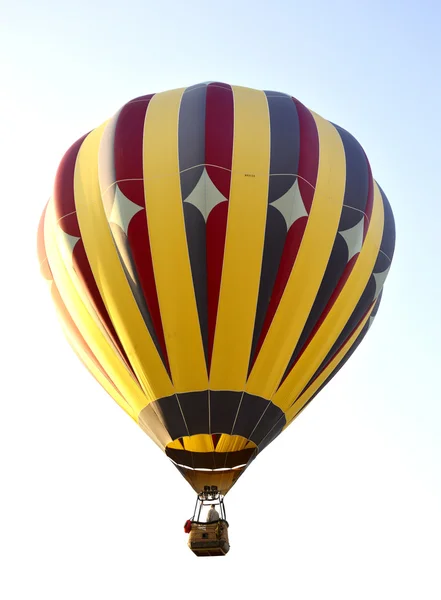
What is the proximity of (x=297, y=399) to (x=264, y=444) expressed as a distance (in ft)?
2.39

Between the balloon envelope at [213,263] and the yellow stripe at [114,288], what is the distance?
2 cm

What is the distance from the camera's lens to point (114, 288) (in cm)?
1488

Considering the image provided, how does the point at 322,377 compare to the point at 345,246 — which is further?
the point at 322,377

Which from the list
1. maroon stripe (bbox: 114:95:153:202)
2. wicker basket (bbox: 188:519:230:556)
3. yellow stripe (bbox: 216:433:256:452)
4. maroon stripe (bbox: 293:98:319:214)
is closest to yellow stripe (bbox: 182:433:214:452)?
yellow stripe (bbox: 216:433:256:452)

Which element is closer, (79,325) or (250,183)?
(250,183)

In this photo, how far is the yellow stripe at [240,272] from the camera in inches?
571

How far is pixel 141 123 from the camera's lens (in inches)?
604

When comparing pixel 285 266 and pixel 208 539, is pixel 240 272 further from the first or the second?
pixel 208 539

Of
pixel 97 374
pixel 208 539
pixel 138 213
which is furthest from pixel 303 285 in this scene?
pixel 208 539

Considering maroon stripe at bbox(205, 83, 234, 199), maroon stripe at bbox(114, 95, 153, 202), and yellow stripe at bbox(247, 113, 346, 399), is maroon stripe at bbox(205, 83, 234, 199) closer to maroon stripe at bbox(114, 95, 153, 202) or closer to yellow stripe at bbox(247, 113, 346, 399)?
maroon stripe at bbox(114, 95, 153, 202)

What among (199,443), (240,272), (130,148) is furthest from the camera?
(130,148)

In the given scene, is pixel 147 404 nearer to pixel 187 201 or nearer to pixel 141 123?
pixel 187 201

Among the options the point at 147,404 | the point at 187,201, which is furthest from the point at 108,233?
the point at 147,404

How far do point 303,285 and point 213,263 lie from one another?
1.18 metres
